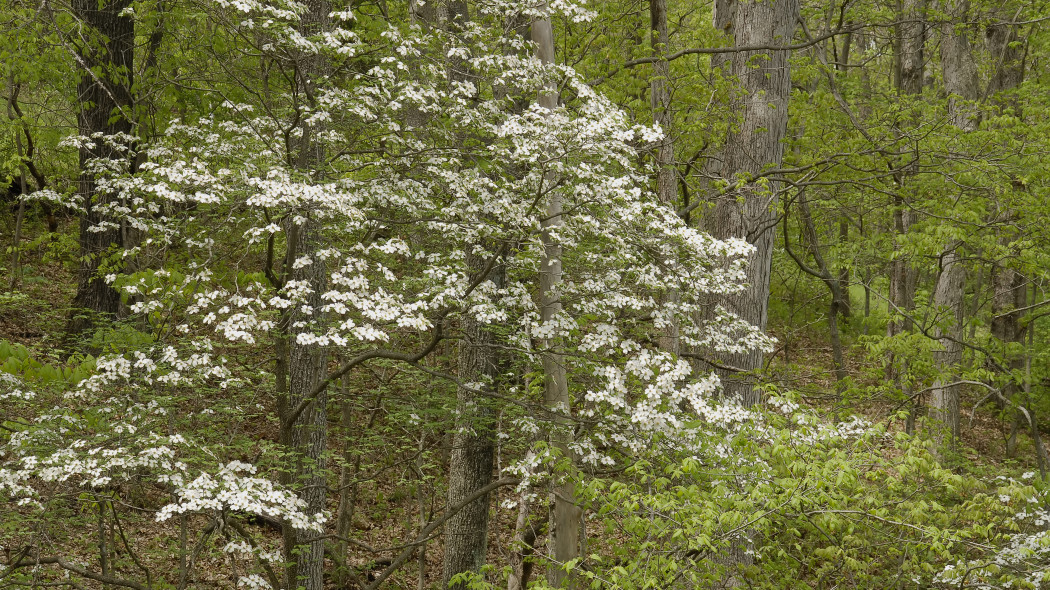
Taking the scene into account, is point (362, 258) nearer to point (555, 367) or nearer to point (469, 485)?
point (555, 367)

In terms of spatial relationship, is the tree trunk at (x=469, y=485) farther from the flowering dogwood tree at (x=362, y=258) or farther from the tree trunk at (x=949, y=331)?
the tree trunk at (x=949, y=331)

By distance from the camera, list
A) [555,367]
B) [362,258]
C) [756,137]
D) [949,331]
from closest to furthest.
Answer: [362,258], [555,367], [756,137], [949,331]

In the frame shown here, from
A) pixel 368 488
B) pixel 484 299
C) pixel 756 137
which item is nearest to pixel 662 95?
pixel 756 137

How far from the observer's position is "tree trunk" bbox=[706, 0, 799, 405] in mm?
7250

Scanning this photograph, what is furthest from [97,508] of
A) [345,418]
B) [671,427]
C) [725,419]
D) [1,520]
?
[725,419]

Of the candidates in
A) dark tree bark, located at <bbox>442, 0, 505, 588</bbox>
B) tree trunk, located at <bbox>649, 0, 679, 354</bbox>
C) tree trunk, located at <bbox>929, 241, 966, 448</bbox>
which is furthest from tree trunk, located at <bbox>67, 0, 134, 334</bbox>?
tree trunk, located at <bbox>929, 241, 966, 448</bbox>

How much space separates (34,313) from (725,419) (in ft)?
37.8

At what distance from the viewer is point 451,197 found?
693 cm

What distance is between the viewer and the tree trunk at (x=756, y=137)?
7.25m

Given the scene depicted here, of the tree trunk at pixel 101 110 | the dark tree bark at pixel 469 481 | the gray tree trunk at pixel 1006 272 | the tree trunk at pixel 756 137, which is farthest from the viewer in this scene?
the gray tree trunk at pixel 1006 272

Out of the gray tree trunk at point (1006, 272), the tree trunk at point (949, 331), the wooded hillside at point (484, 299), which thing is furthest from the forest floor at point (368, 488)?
the gray tree trunk at point (1006, 272)

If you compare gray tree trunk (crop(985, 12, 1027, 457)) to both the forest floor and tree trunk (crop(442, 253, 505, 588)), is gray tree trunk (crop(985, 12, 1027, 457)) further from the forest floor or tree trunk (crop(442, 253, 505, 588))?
tree trunk (crop(442, 253, 505, 588))

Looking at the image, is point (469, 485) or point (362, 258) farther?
point (469, 485)

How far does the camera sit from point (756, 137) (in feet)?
24.1
